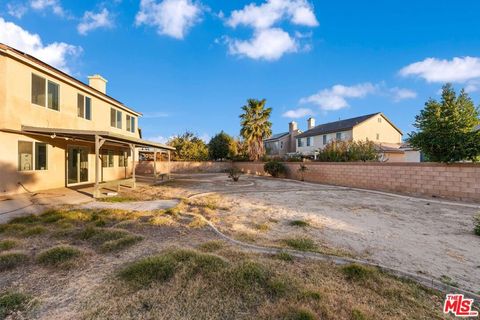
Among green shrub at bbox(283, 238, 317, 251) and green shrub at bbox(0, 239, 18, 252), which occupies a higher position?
green shrub at bbox(0, 239, 18, 252)

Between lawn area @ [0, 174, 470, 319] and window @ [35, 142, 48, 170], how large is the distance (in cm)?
748

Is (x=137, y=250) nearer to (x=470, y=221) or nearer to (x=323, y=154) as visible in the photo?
(x=470, y=221)

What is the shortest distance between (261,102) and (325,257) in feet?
83.3

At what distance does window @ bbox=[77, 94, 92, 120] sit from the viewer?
13258 millimetres

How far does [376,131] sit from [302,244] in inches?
1297

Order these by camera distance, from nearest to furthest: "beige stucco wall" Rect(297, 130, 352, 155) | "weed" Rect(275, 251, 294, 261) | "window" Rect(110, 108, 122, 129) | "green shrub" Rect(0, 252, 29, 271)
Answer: "green shrub" Rect(0, 252, 29, 271)
"weed" Rect(275, 251, 294, 261)
"window" Rect(110, 108, 122, 129)
"beige stucco wall" Rect(297, 130, 352, 155)

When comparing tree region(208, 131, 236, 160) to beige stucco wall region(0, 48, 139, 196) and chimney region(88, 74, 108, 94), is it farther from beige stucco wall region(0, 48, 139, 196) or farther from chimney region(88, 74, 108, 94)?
beige stucco wall region(0, 48, 139, 196)

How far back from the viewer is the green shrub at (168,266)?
3.37 m

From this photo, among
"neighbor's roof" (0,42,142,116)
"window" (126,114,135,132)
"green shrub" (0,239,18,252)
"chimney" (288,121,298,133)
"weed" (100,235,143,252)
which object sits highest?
"chimney" (288,121,298,133)

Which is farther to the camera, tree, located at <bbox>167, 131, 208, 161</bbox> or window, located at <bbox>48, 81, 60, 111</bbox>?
tree, located at <bbox>167, 131, 208, 161</bbox>

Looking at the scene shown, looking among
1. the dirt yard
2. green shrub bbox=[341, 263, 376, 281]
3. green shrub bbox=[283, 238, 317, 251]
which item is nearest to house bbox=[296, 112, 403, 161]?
the dirt yard

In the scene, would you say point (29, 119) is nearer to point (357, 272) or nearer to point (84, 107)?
point (84, 107)

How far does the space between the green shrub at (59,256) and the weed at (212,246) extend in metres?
2.26

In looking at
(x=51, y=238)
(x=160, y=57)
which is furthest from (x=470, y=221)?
(x=160, y=57)
